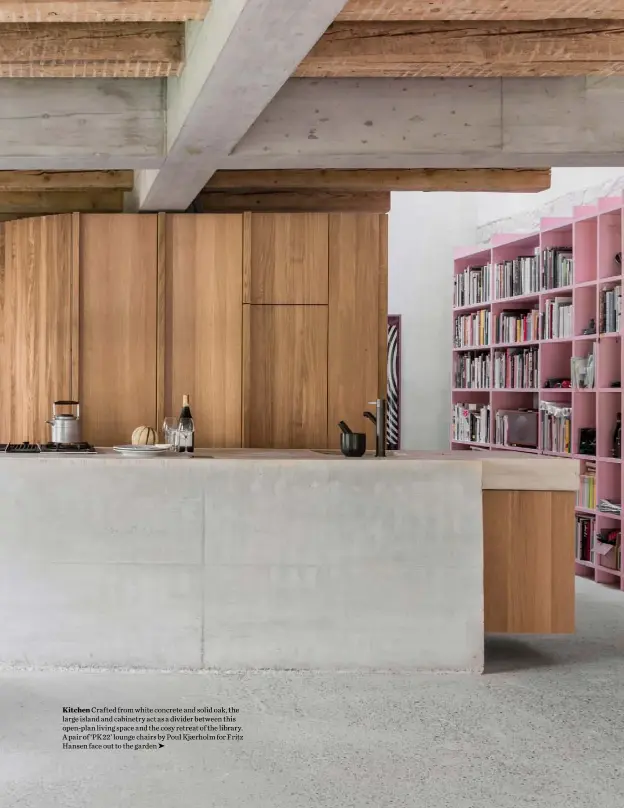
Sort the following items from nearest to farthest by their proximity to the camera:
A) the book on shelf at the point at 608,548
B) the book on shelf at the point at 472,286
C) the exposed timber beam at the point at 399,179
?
1. the exposed timber beam at the point at 399,179
2. the book on shelf at the point at 608,548
3. the book on shelf at the point at 472,286

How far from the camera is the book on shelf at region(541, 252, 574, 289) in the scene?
7574 mm

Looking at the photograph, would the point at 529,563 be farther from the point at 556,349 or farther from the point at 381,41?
the point at 556,349

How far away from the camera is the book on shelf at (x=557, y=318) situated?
297 inches

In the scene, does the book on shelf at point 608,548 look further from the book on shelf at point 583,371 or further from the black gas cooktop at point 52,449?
the black gas cooktop at point 52,449

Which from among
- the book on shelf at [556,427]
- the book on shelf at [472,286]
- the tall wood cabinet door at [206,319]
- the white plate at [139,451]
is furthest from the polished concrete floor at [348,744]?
the book on shelf at [472,286]

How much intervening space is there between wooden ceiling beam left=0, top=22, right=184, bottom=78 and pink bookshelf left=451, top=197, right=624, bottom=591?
154 inches

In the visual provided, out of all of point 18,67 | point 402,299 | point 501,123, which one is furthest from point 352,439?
point 402,299

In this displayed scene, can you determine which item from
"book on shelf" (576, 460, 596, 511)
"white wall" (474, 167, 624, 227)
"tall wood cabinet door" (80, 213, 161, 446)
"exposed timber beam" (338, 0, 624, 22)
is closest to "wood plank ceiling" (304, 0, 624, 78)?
"exposed timber beam" (338, 0, 624, 22)

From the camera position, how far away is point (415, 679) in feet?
14.9

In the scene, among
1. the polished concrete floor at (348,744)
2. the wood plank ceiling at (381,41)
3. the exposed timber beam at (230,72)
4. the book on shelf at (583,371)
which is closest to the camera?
the exposed timber beam at (230,72)

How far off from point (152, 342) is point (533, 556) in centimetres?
296

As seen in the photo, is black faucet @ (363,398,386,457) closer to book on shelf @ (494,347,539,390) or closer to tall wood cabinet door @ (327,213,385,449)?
tall wood cabinet door @ (327,213,385,449)

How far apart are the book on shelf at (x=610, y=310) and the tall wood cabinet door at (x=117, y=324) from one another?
3255mm

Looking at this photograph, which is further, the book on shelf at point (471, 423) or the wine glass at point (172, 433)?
the book on shelf at point (471, 423)
